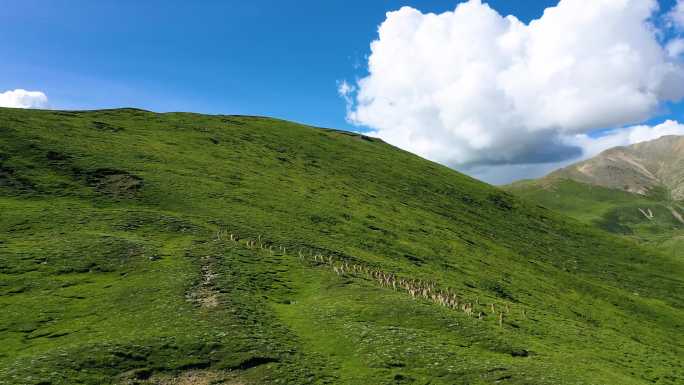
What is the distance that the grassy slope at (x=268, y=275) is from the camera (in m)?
30.2

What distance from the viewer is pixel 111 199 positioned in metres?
69.9

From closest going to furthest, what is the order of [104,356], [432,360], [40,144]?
[104,356] < [432,360] < [40,144]

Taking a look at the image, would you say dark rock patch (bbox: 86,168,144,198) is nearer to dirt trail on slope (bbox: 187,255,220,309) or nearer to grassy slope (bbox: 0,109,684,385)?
grassy slope (bbox: 0,109,684,385)

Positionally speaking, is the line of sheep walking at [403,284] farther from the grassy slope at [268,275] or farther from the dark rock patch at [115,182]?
the dark rock patch at [115,182]

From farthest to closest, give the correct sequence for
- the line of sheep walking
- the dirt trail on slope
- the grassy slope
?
the line of sheep walking, the dirt trail on slope, the grassy slope

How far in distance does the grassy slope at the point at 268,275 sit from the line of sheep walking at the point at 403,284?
186cm

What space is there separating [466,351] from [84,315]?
3027 centimetres

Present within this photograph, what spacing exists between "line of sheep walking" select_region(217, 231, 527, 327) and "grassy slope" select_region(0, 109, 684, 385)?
186 centimetres

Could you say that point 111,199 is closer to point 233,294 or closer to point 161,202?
point 161,202

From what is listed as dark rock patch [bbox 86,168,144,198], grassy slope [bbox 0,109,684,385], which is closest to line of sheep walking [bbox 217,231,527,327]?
grassy slope [bbox 0,109,684,385]

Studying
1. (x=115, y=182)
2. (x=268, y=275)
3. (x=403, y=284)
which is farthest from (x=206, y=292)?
(x=115, y=182)

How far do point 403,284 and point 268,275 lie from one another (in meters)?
18.4

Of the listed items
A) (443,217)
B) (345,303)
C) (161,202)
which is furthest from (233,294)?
(443,217)

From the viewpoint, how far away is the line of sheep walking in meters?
52.7
